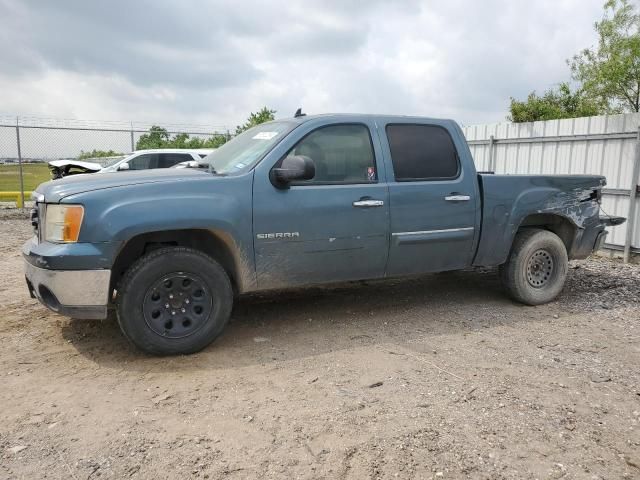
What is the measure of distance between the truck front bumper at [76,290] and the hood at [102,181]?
1.74 feet

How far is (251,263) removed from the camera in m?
4.30

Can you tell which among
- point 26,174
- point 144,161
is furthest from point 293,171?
point 26,174

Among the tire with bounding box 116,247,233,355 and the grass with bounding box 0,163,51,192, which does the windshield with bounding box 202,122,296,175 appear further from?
the grass with bounding box 0,163,51,192

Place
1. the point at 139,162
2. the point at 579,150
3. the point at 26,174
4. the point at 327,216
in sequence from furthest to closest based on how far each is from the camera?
1. the point at 26,174
2. the point at 139,162
3. the point at 579,150
4. the point at 327,216

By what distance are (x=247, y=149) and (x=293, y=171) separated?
767 mm

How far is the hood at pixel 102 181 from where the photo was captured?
3.91 m

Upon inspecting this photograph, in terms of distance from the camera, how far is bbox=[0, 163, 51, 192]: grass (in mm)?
14560

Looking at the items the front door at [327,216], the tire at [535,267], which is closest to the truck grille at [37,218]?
the front door at [327,216]

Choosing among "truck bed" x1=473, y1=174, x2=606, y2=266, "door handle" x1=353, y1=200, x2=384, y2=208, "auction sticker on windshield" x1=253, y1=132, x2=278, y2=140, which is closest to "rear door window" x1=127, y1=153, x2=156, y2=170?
"auction sticker on windshield" x1=253, y1=132, x2=278, y2=140

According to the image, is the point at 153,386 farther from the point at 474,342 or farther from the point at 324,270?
the point at 474,342

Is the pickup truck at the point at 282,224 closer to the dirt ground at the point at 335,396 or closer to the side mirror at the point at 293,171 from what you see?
the side mirror at the point at 293,171

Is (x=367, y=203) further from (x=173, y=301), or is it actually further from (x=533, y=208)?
(x=533, y=208)

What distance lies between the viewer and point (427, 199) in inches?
195

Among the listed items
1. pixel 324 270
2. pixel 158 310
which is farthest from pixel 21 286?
pixel 324 270
